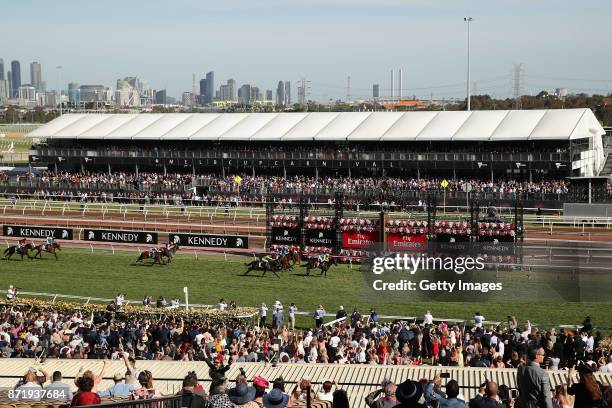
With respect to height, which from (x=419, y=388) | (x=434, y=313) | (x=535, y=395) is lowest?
(x=434, y=313)

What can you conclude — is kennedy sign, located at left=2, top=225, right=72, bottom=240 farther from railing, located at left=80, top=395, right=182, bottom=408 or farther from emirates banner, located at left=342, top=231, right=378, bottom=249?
railing, located at left=80, top=395, right=182, bottom=408

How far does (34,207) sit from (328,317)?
25.6m

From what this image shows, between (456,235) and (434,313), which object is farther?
(456,235)

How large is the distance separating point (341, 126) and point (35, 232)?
93.9 feet

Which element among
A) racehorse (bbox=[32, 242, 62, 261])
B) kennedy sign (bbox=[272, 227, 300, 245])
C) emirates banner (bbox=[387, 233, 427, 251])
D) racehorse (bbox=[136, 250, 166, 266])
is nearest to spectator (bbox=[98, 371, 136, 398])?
emirates banner (bbox=[387, 233, 427, 251])

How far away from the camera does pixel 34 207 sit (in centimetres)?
4531

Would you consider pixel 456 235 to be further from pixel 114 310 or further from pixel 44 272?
pixel 44 272

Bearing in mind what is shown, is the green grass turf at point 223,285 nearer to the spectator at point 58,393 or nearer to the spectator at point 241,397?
the spectator at point 58,393

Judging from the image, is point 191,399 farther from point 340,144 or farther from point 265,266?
point 340,144

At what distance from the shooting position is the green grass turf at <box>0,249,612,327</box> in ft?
81.6

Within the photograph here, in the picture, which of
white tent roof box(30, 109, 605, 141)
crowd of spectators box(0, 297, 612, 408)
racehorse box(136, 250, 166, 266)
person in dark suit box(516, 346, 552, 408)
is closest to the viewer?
person in dark suit box(516, 346, 552, 408)

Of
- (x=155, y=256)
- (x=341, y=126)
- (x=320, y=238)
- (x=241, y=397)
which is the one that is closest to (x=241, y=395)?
(x=241, y=397)

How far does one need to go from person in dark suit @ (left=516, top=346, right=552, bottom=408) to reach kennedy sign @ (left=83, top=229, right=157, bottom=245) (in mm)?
28883

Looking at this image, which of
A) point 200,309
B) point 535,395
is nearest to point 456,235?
point 200,309
